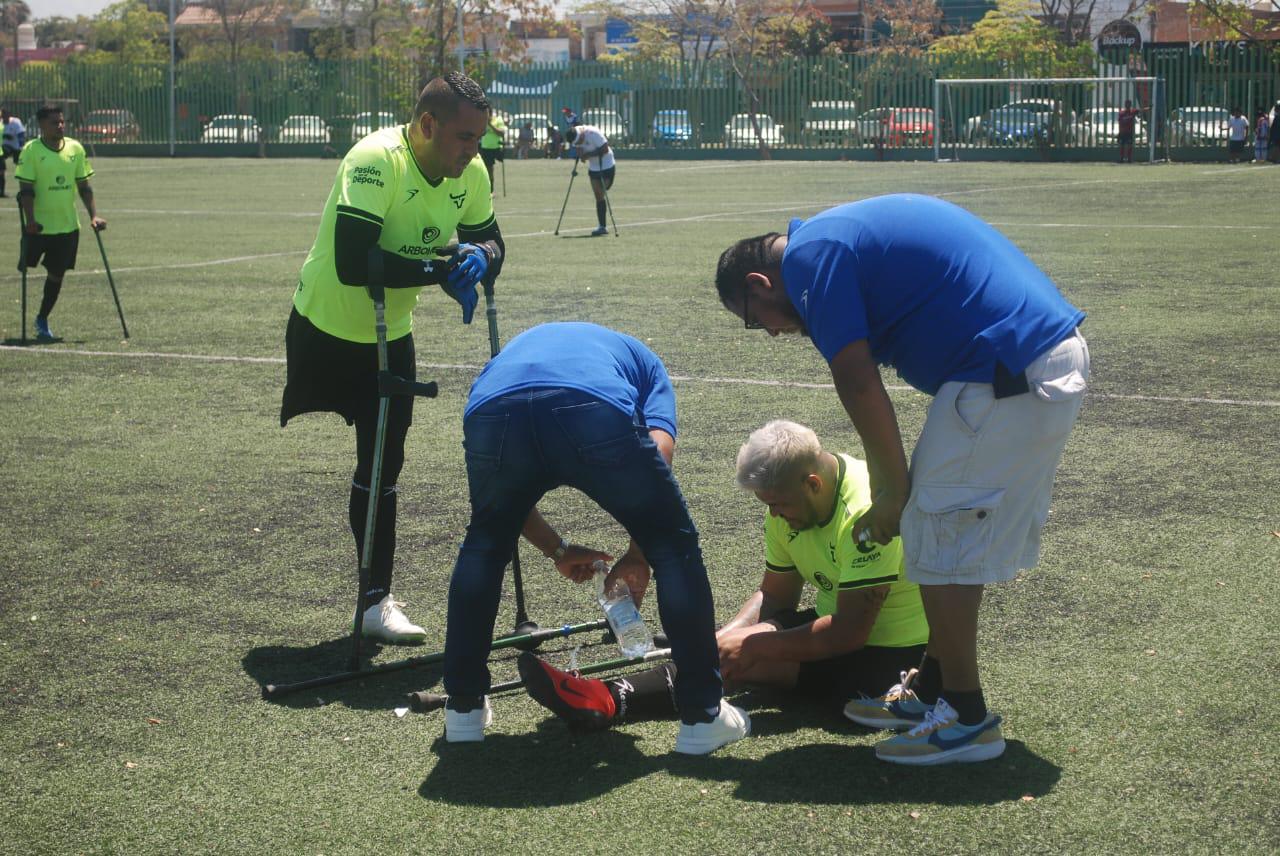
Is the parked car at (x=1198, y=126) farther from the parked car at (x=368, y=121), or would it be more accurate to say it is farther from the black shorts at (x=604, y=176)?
the parked car at (x=368, y=121)

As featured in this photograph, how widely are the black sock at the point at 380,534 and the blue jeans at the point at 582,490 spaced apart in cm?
129

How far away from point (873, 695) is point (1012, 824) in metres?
0.93

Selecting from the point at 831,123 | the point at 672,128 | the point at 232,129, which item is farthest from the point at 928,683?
the point at 232,129

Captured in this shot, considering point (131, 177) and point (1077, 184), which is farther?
Answer: point (131, 177)

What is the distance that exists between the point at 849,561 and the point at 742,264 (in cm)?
102

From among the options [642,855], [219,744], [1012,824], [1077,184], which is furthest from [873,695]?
[1077,184]

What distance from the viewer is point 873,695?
15.9 ft

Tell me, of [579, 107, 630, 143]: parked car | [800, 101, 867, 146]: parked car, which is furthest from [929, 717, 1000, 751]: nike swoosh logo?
[579, 107, 630, 143]: parked car

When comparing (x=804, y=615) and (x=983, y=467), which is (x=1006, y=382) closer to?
(x=983, y=467)

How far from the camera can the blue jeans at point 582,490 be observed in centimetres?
418

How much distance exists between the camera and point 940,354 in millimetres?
4102

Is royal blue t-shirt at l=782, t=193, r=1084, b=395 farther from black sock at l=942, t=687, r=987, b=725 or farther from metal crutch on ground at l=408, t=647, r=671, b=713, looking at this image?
metal crutch on ground at l=408, t=647, r=671, b=713

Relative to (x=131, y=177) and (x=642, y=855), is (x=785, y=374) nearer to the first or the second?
(x=642, y=855)

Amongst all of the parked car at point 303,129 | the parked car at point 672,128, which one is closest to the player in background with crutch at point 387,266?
the parked car at point 672,128
